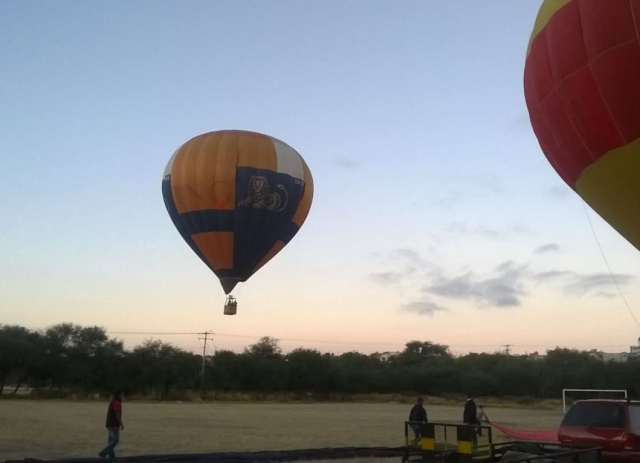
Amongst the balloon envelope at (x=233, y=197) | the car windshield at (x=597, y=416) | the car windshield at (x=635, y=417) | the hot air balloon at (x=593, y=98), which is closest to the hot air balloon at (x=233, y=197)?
the balloon envelope at (x=233, y=197)

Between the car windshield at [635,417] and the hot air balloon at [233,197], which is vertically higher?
the hot air balloon at [233,197]

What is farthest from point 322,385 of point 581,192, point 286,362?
point 581,192

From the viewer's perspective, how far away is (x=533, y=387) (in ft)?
225

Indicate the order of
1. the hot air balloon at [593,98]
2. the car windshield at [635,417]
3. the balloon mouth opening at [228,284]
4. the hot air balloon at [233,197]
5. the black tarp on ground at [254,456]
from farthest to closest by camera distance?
the balloon mouth opening at [228,284] → the hot air balloon at [233,197] → the hot air balloon at [593,98] → the car windshield at [635,417] → the black tarp on ground at [254,456]

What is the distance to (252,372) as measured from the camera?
67312 mm

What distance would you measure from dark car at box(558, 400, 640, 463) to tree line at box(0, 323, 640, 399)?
5072 centimetres

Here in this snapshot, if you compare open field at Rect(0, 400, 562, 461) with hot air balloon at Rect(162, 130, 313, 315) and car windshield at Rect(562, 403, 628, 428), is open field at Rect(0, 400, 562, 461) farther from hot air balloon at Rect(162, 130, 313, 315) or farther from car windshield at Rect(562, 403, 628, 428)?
car windshield at Rect(562, 403, 628, 428)

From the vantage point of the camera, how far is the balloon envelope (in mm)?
21703

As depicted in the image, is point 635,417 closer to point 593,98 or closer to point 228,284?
point 593,98

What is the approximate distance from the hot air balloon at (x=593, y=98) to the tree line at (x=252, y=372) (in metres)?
50.1

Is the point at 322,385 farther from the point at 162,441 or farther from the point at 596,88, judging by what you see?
the point at 596,88

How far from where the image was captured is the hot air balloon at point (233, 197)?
854 inches

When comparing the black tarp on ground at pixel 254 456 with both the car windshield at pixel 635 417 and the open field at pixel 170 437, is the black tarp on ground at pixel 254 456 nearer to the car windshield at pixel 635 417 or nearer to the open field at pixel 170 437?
the car windshield at pixel 635 417

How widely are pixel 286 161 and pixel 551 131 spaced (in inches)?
457
